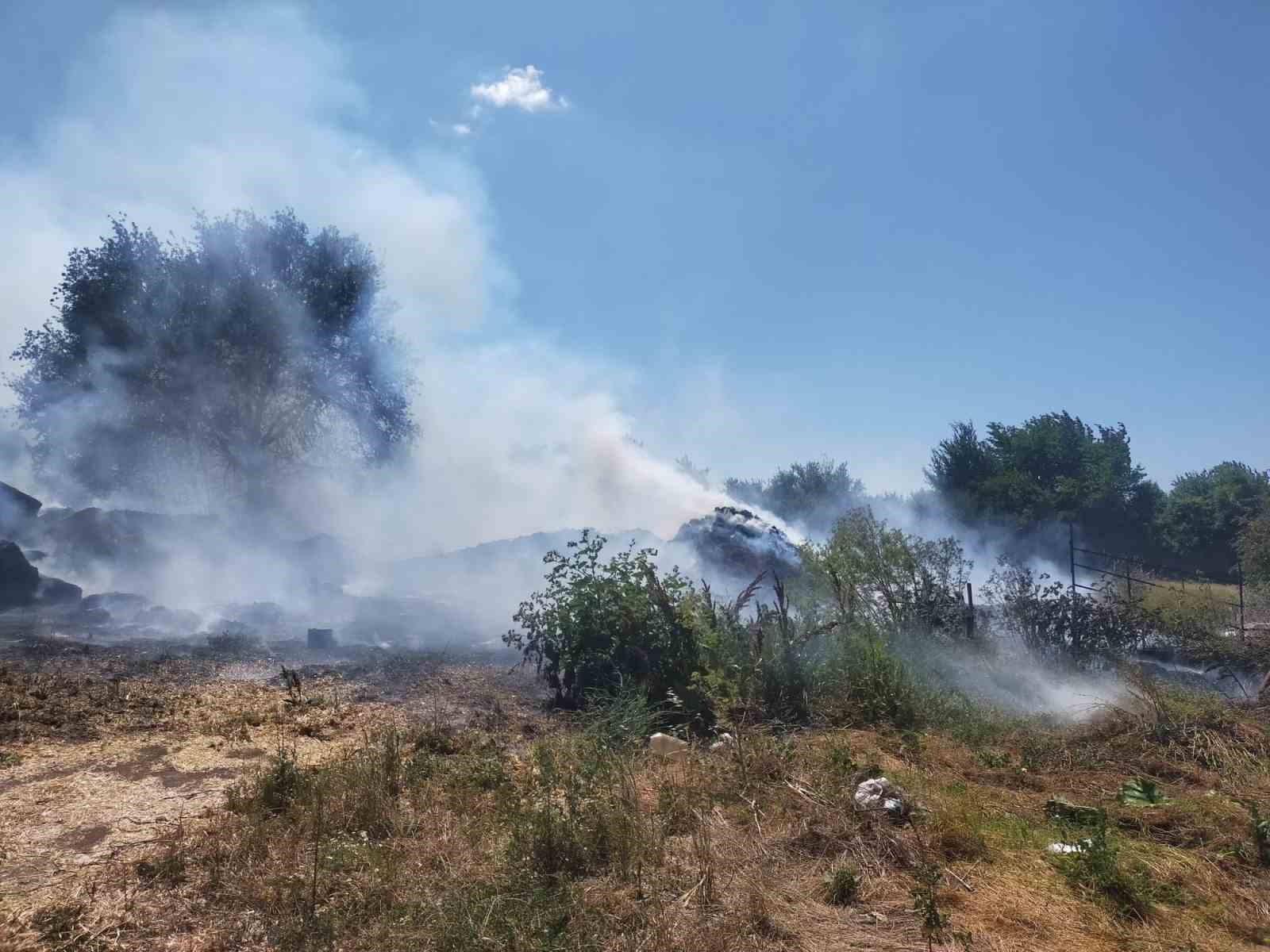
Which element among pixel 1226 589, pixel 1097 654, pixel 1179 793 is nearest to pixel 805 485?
pixel 1226 589

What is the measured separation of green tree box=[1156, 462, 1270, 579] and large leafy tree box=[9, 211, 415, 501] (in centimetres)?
3411

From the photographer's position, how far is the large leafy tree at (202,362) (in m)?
20.0

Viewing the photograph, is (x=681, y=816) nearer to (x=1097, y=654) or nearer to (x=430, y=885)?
(x=430, y=885)

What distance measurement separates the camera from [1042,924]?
3.52 m

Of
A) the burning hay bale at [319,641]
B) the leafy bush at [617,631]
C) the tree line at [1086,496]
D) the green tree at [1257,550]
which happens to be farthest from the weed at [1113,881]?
the tree line at [1086,496]

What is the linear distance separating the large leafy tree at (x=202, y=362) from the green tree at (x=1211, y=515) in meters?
34.1

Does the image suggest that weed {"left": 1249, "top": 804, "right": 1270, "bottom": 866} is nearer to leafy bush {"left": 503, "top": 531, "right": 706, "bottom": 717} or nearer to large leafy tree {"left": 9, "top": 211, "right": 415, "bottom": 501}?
leafy bush {"left": 503, "top": 531, "right": 706, "bottom": 717}

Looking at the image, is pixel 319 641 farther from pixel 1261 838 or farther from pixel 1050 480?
pixel 1050 480

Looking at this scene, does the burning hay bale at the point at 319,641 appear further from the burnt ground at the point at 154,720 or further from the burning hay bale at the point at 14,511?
the burning hay bale at the point at 14,511

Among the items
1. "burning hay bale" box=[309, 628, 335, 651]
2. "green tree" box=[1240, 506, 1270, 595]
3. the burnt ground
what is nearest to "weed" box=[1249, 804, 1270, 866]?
the burnt ground

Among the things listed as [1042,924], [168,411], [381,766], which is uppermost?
[168,411]

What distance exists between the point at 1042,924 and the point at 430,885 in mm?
2772

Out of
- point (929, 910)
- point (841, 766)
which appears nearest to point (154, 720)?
point (841, 766)

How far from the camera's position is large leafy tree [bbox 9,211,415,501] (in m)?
20.0
